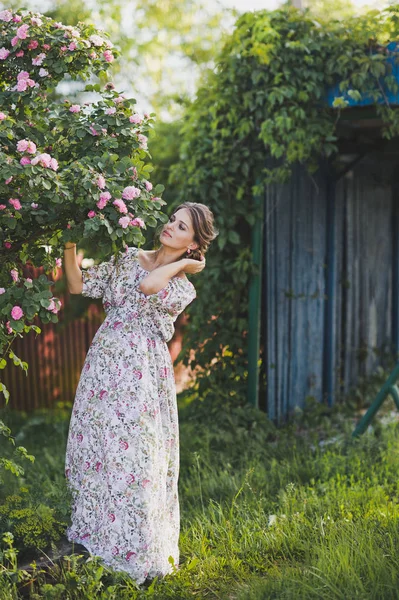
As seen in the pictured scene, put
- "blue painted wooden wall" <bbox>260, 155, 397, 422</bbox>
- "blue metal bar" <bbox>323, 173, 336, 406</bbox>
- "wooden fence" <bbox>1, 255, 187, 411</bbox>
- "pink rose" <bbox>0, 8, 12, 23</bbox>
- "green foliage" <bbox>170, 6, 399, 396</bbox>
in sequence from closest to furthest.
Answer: "pink rose" <bbox>0, 8, 12, 23</bbox> < "green foliage" <bbox>170, 6, 399, 396</bbox> < "blue painted wooden wall" <bbox>260, 155, 397, 422</bbox> < "blue metal bar" <bbox>323, 173, 336, 406</bbox> < "wooden fence" <bbox>1, 255, 187, 411</bbox>

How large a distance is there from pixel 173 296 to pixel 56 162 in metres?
0.80

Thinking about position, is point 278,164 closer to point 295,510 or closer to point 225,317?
point 225,317

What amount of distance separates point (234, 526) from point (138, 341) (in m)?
1.18

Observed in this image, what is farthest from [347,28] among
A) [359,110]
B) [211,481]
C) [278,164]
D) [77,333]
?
[77,333]

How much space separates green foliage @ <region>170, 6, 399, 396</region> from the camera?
192 inches

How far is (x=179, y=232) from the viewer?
3182 millimetres

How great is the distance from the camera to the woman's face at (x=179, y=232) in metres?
3.18

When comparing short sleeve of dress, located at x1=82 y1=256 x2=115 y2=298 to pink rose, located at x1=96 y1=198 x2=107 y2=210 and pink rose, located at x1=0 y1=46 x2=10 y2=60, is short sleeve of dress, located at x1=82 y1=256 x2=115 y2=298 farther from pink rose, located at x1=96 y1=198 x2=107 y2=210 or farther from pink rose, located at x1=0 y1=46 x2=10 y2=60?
pink rose, located at x1=0 y1=46 x2=10 y2=60

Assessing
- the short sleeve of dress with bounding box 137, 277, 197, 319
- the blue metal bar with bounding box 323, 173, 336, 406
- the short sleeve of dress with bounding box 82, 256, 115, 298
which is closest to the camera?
the short sleeve of dress with bounding box 137, 277, 197, 319

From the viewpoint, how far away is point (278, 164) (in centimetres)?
551

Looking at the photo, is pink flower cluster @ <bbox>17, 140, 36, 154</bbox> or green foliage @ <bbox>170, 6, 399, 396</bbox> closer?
pink flower cluster @ <bbox>17, 140, 36, 154</bbox>

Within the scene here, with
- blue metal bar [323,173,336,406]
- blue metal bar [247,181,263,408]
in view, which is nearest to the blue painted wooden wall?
blue metal bar [323,173,336,406]

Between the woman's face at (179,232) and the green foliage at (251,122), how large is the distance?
190 cm

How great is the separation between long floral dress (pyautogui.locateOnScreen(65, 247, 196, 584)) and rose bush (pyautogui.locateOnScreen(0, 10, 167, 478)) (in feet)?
0.92
